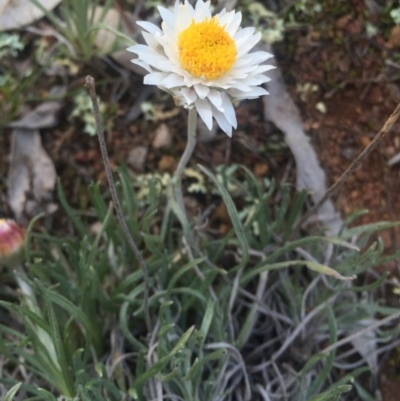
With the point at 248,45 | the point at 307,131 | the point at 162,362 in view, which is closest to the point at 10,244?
the point at 162,362

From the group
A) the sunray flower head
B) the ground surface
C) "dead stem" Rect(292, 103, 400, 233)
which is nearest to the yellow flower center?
the sunray flower head

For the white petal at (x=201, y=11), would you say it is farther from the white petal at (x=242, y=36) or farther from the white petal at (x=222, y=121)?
the white petal at (x=222, y=121)

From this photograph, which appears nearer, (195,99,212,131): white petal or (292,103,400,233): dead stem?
(292,103,400,233): dead stem

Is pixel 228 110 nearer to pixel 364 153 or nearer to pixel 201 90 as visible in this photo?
pixel 201 90

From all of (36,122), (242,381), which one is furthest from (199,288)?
(36,122)

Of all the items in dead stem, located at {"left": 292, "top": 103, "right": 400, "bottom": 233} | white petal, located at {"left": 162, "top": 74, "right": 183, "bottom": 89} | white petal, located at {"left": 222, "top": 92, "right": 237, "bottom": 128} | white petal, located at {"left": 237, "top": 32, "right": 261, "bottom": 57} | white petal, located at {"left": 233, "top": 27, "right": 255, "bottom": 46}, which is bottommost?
dead stem, located at {"left": 292, "top": 103, "right": 400, "bottom": 233}

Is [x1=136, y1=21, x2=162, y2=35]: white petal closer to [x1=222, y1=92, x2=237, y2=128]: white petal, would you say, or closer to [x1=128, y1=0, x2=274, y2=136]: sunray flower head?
[x1=128, y1=0, x2=274, y2=136]: sunray flower head
